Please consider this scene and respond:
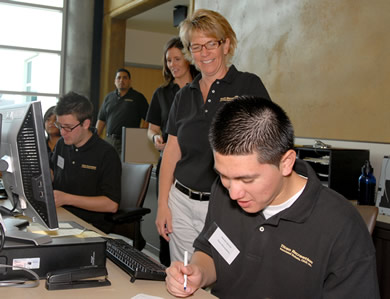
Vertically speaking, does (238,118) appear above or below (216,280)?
above

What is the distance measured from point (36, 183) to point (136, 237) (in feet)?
4.55

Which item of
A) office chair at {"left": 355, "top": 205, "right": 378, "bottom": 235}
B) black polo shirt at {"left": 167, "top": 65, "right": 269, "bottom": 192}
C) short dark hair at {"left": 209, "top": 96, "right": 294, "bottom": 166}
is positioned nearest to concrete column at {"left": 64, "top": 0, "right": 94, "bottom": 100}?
black polo shirt at {"left": 167, "top": 65, "right": 269, "bottom": 192}

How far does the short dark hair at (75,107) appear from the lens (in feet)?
8.24

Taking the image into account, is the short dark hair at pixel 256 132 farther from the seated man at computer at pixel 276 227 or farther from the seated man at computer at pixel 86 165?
the seated man at computer at pixel 86 165

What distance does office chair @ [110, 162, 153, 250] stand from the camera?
252 centimetres

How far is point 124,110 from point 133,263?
182 inches

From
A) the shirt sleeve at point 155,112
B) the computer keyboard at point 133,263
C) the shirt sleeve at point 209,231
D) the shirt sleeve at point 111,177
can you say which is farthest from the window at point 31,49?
the shirt sleeve at point 209,231

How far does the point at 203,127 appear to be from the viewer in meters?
2.00

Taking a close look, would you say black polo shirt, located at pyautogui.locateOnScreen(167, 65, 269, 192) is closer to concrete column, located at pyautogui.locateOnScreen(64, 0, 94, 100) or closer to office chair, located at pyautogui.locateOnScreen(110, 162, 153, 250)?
office chair, located at pyautogui.locateOnScreen(110, 162, 153, 250)

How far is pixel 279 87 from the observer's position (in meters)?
3.58

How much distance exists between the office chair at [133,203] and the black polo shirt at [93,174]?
109mm

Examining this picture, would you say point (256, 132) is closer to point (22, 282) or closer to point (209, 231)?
point (209, 231)

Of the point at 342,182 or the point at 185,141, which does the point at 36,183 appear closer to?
the point at 185,141

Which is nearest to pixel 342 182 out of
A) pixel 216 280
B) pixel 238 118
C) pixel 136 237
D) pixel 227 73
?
pixel 227 73
